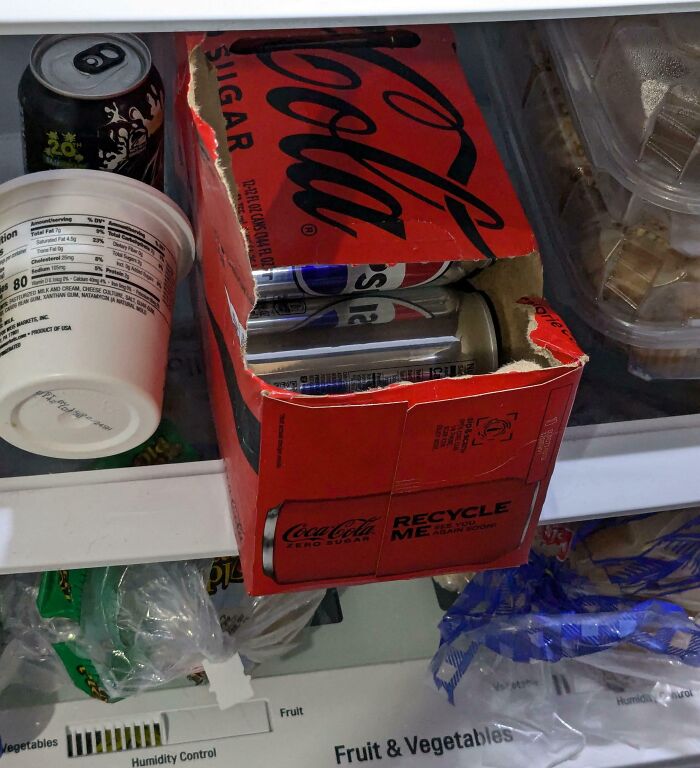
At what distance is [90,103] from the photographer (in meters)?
0.60

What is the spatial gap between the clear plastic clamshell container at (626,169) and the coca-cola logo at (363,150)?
0.45 feet

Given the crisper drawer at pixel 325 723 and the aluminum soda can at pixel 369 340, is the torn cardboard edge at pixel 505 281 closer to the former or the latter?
the aluminum soda can at pixel 369 340

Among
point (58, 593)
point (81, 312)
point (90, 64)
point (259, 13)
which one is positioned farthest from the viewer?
point (58, 593)

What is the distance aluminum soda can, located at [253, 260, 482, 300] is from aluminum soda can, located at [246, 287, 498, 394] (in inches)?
0.4

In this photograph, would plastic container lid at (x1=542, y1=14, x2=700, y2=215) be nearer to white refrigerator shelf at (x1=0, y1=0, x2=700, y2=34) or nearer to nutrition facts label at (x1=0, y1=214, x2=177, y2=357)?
white refrigerator shelf at (x1=0, y1=0, x2=700, y2=34)

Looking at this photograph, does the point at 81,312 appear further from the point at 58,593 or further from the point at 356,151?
the point at 58,593

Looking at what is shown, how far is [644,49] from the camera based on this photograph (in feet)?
2.07

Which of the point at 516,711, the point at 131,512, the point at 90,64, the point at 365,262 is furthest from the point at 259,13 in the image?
the point at 516,711

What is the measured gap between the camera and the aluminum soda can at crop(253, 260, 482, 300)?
0.51 metres

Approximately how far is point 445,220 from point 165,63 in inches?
15.4

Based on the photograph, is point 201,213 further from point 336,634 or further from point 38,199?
point 336,634

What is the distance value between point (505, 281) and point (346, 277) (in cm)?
11

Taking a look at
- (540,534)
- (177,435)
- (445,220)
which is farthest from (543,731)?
(445,220)

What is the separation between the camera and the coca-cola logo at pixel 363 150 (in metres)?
0.52
